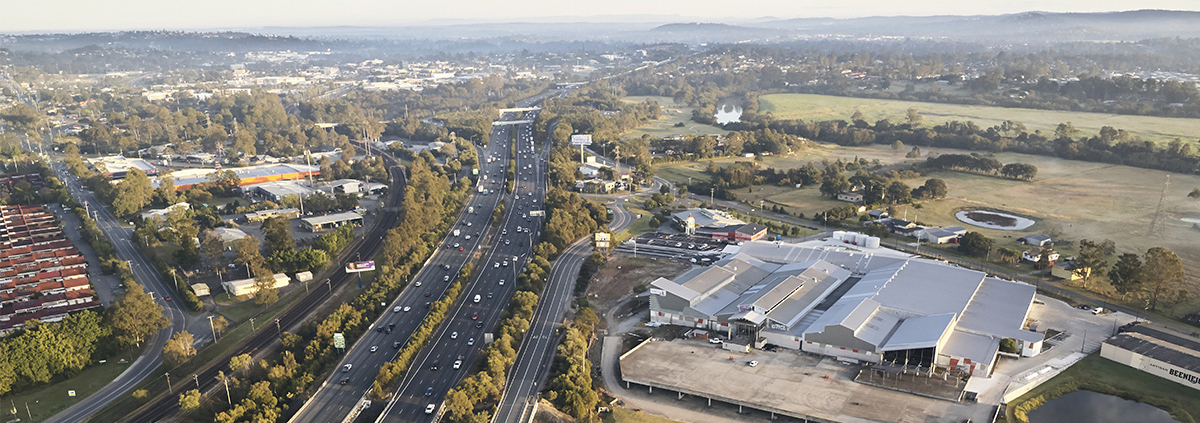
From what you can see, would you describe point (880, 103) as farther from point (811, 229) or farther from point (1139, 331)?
point (1139, 331)

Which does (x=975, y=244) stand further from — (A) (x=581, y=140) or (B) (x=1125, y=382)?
(A) (x=581, y=140)

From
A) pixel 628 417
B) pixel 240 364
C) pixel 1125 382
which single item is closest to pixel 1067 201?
pixel 1125 382

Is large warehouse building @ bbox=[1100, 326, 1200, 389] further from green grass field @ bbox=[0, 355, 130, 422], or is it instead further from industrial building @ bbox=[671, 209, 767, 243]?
green grass field @ bbox=[0, 355, 130, 422]

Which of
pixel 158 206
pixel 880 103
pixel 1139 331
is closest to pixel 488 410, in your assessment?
pixel 1139 331

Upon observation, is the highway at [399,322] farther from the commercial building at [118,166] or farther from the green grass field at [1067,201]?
the commercial building at [118,166]

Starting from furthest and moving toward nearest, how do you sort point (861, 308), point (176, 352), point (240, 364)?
1. point (861, 308)
2. point (176, 352)
3. point (240, 364)

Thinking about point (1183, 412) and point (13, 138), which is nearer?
point (1183, 412)

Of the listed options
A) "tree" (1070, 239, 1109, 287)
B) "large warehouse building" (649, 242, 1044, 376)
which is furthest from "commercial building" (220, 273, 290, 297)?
"tree" (1070, 239, 1109, 287)
